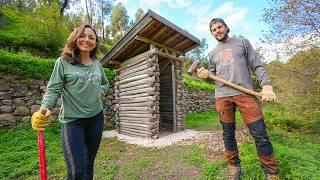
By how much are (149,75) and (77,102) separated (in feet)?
20.0

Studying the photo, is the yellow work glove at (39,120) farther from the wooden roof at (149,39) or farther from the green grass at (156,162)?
the wooden roof at (149,39)

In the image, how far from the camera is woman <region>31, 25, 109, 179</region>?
113 inches

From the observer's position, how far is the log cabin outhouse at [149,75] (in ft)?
29.6

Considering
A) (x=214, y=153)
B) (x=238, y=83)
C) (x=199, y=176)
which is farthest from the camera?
(x=214, y=153)

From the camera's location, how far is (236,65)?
13.0ft

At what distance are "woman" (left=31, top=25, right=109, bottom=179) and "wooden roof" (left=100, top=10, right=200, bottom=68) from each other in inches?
203

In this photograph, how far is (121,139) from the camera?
31.0 feet

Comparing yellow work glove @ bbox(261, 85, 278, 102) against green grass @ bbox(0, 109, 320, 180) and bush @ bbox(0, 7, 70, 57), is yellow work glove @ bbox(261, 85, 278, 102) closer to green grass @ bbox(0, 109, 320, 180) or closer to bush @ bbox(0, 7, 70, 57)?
green grass @ bbox(0, 109, 320, 180)

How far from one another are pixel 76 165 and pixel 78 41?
1402 mm

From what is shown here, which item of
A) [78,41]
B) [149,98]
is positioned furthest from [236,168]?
[149,98]

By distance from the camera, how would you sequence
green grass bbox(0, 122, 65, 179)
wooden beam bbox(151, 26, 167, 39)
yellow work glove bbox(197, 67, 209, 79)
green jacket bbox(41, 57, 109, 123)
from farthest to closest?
wooden beam bbox(151, 26, 167, 39) < green grass bbox(0, 122, 65, 179) < yellow work glove bbox(197, 67, 209, 79) < green jacket bbox(41, 57, 109, 123)

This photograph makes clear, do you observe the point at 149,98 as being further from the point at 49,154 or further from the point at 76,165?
the point at 76,165

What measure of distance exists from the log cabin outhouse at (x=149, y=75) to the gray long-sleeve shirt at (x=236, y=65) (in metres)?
4.40

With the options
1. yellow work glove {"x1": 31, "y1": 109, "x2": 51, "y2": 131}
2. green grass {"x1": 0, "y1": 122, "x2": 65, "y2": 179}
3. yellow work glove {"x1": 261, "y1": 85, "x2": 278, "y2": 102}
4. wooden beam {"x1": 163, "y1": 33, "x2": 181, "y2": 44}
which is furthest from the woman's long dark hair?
wooden beam {"x1": 163, "y1": 33, "x2": 181, "y2": 44}
